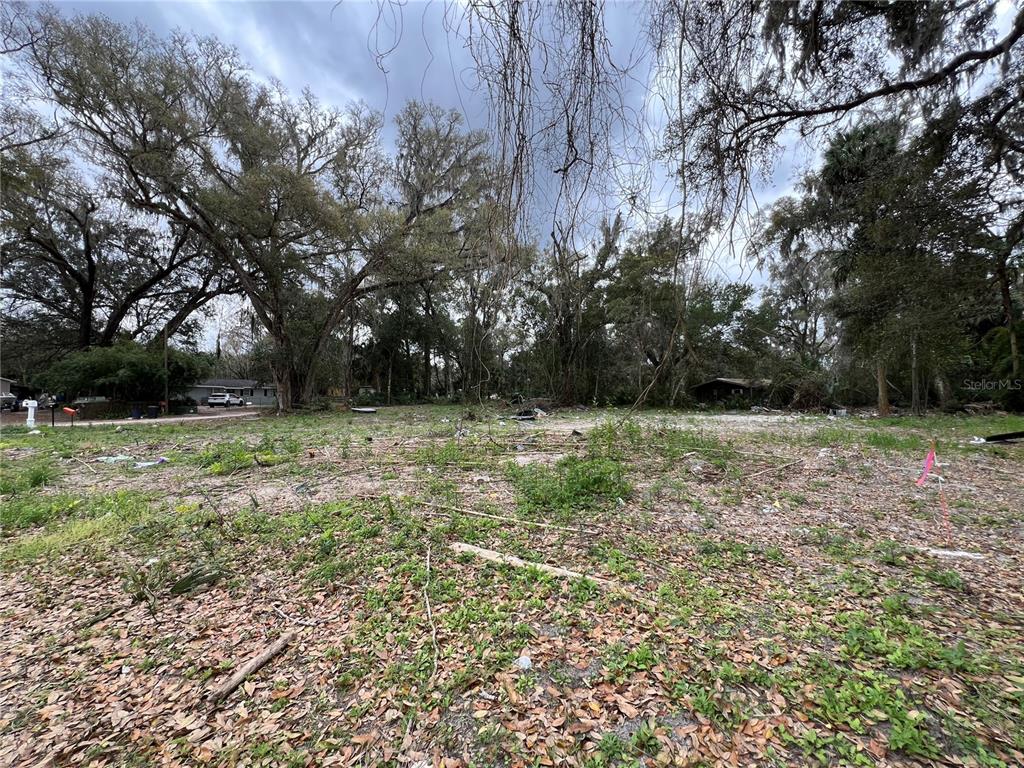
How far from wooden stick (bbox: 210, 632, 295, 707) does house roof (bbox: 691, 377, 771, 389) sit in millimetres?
23380

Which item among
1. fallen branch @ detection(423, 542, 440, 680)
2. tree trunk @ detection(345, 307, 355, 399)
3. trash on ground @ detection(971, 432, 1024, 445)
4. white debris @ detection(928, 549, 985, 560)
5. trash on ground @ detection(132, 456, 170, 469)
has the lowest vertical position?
fallen branch @ detection(423, 542, 440, 680)

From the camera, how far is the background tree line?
3.41 m

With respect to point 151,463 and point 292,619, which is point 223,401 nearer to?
point 151,463

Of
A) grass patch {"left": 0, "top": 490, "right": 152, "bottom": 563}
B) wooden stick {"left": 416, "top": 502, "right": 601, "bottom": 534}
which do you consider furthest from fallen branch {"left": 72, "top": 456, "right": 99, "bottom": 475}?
wooden stick {"left": 416, "top": 502, "right": 601, "bottom": 534}

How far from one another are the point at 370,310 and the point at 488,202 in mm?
24460

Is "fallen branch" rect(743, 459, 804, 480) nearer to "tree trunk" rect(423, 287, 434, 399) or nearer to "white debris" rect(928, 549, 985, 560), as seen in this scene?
"white debris" rect(928, 549, 985, 560)

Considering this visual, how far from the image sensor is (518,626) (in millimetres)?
1914

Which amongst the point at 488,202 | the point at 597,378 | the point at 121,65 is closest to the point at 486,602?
the point at 488,202

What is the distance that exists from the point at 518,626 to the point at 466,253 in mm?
10947

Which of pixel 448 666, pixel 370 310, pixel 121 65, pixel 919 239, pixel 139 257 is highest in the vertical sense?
pixel 121 65

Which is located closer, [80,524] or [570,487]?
[80,524]

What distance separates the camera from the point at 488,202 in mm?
1869

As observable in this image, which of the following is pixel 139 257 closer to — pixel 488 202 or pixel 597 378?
pixel 597 378

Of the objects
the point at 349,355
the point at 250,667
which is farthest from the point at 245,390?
the point at 250,667
